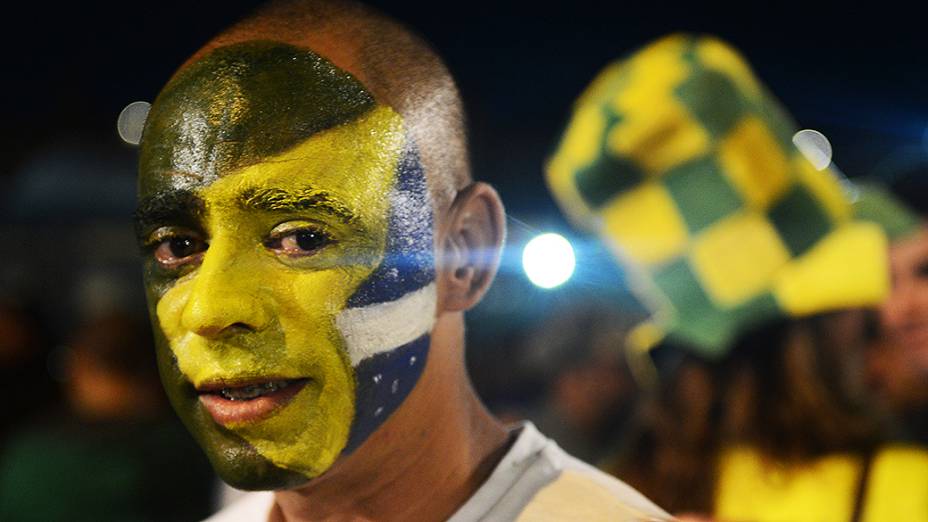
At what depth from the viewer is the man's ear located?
114 cm

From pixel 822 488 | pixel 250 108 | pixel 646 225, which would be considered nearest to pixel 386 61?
pixel 250 108

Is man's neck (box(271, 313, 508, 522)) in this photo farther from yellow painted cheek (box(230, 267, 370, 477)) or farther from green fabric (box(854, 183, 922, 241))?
green fabric (box(854, 183, 922, 241))

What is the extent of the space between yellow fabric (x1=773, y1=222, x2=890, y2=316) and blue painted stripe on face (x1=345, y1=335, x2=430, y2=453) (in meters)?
0.95

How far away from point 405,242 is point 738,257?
0.94 meters

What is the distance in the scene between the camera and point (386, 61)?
113 cm

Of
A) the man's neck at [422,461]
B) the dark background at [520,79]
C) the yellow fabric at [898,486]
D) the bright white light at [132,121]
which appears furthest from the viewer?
the yellow fabric at [898,486]

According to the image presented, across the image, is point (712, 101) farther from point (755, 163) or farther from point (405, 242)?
point (405, 242)

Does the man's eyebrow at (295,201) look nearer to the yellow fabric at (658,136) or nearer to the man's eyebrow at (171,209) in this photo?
the man's eyebrow at (171,209)

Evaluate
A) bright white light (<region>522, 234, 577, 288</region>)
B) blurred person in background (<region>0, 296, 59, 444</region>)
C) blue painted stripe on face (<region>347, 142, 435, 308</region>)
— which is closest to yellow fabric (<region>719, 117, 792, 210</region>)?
bright white light (<region>522, 234, 577, 288</region>)

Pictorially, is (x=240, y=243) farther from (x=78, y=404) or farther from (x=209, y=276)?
(x=78, y=404)

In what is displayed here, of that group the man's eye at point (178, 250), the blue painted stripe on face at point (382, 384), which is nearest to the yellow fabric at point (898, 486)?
the blue painted stripe on face at point (382, 384)

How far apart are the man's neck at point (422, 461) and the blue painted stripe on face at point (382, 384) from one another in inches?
0.6

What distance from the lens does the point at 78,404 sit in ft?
5.38

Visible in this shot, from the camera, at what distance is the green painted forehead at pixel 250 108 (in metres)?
1.08
